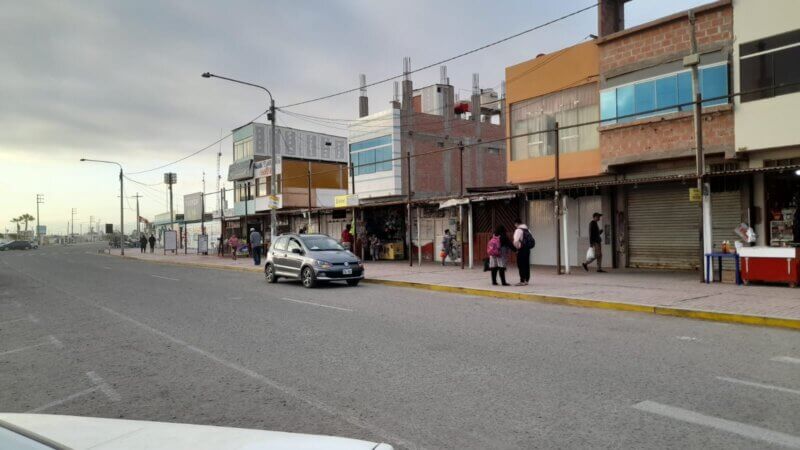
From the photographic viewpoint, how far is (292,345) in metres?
7.49

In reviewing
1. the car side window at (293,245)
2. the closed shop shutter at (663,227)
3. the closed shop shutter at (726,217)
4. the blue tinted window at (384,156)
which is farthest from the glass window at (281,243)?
the blue tinted window at (384,156)

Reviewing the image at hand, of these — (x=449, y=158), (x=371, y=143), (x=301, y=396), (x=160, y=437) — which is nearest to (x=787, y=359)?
(x=301, y=396)

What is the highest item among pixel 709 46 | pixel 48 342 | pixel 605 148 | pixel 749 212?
pixel 709 46

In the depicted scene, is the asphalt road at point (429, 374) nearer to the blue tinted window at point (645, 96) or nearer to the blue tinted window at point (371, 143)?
the blue tinted window at point (645, 96)

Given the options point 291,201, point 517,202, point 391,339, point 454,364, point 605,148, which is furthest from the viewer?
point 291,201

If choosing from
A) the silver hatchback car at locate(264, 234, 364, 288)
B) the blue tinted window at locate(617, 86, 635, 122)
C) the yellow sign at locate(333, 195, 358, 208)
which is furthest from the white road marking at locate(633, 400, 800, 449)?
the yellow sign at locate(333, 195, 358, 208)

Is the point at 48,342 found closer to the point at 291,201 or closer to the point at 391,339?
the point at 391,339

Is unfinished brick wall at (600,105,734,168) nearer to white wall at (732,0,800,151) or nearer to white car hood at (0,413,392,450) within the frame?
white wall at (732,0,800,151)

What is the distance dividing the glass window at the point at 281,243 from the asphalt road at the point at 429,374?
7113 mm

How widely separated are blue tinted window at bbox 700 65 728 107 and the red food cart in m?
4.63

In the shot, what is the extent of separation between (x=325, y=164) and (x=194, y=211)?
50.3 ft

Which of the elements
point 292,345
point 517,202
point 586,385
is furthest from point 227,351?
point 517,202

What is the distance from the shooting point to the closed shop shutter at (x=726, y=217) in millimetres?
15523

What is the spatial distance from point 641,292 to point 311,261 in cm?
925
